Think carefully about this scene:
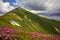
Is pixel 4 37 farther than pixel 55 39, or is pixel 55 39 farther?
pixel 55 39

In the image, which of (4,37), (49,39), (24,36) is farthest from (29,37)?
(4,37)

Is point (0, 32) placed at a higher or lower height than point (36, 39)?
higher

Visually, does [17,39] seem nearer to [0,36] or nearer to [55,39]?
[0,36]

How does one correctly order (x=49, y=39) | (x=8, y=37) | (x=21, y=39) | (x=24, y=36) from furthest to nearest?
(x=49, y=39), (x=24, y=36), (x=21, y=39), (x=8, y=37)

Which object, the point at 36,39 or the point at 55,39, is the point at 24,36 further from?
the point at 55,39

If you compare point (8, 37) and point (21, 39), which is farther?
point (21, 39)

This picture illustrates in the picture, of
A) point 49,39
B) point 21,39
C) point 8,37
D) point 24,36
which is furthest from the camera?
point 49,39

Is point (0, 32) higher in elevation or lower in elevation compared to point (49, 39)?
higher

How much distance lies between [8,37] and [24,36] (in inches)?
124

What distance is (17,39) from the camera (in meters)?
18.7

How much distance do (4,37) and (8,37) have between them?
44cm

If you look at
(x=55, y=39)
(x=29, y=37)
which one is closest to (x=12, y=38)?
(x=29, y=37)

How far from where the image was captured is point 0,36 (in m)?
18.3

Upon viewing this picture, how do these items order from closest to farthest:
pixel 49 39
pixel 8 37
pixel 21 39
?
pixel 8 37 < pixel 21 39 < pixel 49 39
